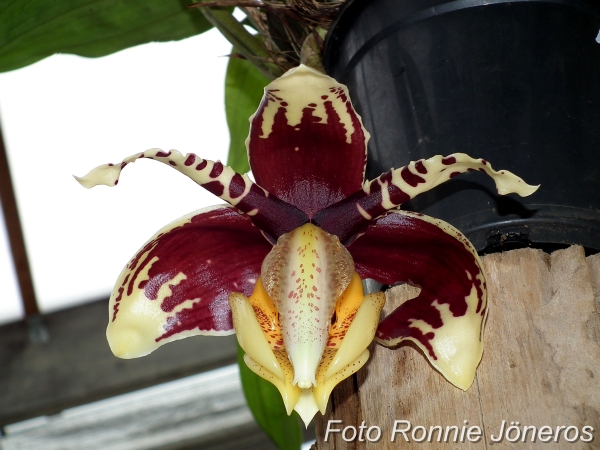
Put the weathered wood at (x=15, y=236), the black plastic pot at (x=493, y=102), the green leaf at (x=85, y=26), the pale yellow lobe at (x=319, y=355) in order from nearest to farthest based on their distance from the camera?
the pale yellow lobe at (x=319, y=355) → the black plastic pot at (x=493, y=102) → the green leaf at (x=85, y=26) → the weathered wood at (x=15, y=236)

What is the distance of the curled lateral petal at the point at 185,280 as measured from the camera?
2.48ft

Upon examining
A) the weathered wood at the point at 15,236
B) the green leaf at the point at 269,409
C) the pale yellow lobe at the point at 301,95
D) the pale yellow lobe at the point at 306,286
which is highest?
the pale yellow lobe at the point at 301,95

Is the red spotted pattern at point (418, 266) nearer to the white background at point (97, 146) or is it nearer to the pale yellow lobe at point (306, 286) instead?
the pale yellow lobe at point (306, 286)

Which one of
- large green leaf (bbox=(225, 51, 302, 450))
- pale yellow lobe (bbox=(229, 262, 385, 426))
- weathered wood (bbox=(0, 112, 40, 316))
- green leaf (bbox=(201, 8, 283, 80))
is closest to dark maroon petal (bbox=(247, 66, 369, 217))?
pale yellow lobe (bbox=(229, 262, 385, 426))

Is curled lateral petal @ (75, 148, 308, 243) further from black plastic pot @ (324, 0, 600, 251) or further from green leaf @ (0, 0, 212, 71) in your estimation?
green leaf @ (0, 0, 212, 71)

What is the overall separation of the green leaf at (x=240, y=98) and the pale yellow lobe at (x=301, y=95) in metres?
0.48

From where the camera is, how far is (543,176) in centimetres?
74

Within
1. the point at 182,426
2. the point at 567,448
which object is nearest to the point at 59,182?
the point at 182,426

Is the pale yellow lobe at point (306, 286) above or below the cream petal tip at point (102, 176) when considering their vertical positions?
below

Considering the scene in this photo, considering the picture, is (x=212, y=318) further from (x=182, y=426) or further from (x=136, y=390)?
(x=182, y=426)

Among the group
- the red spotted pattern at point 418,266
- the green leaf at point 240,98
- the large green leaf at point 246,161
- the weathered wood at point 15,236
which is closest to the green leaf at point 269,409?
the large green leaf at point 246,161

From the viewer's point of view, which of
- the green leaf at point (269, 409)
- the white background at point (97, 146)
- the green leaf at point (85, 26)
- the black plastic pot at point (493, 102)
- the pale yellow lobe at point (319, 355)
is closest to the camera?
the pale yellow lobe at point (319, 355)

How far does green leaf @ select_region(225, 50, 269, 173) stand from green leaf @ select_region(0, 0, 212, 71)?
98mm

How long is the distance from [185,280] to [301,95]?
0.24m
